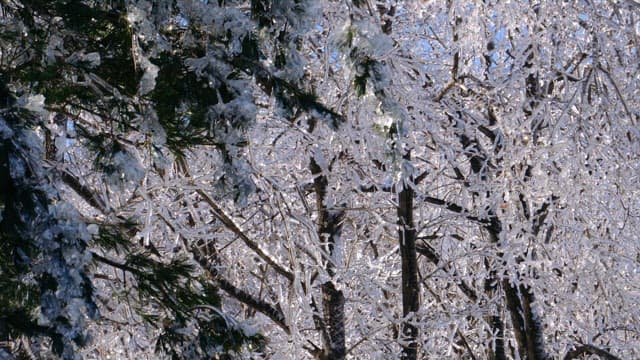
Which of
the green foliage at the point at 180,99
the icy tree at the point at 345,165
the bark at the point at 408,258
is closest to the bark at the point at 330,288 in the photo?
the icy tree at the point at 345,165

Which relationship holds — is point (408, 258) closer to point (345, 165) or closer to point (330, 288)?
point (330, 288)

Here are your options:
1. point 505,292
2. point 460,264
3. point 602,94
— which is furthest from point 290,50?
point 460,264

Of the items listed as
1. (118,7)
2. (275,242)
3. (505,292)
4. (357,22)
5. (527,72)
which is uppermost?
(527,72)

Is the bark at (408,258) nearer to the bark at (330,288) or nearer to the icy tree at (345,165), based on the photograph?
the icy tree at (345,165)

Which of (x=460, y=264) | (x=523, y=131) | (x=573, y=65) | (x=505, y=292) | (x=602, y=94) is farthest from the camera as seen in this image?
(x=460, y=264)

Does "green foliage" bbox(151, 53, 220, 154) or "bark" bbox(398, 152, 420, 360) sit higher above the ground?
"green foliage" bbox(151, 53, 220, 154)

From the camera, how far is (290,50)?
13.1 ft

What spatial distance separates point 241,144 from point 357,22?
875mm

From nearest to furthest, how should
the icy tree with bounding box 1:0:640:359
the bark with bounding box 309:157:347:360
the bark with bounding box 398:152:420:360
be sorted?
the icy tree with bounding box 1:0:640:359
the bark with bounding box 309:157:347:360
the bark with bounding box 398:152:420:360

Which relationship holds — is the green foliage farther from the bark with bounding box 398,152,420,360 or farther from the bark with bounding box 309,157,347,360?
the bark with bounding box 398,152,420,360

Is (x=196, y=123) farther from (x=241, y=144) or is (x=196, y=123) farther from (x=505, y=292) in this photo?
(x=505, y=292)

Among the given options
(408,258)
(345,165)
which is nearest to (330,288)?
(408,258)

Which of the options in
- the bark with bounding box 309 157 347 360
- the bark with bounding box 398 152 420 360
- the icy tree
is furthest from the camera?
the bark with bounding box 398 152 420 360

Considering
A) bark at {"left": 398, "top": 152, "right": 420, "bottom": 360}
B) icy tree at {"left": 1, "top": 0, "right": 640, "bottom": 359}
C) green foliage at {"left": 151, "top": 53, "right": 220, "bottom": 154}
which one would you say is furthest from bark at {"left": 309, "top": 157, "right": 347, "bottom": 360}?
green foliage at {"left": 151, "top": 53, "right": 220, "bottom": 154}
